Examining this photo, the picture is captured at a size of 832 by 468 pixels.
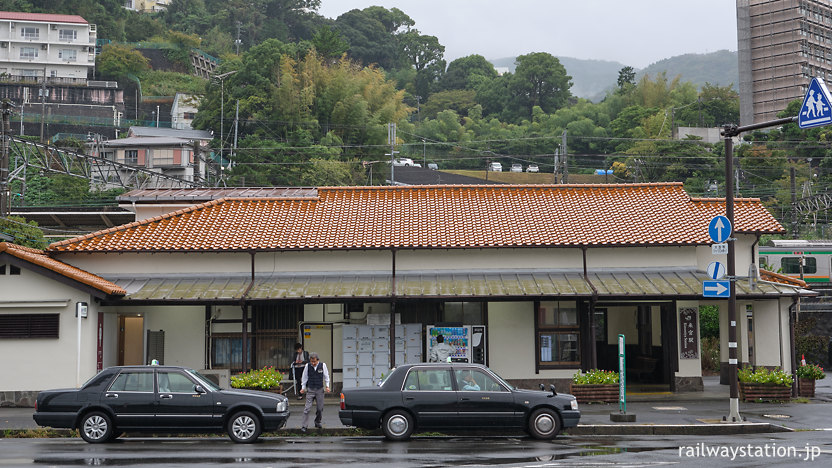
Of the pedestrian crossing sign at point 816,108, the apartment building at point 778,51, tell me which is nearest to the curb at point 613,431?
the pedestrian crossing sign at point 816,108

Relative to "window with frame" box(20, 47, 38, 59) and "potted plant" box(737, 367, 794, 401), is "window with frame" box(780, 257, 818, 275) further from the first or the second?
"window with frame" box(20, 47, 38, 59)

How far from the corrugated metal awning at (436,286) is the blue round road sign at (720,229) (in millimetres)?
4884

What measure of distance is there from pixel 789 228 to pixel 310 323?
52881mm

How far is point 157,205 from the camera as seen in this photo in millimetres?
34219

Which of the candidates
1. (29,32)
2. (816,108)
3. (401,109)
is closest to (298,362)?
(816,108)

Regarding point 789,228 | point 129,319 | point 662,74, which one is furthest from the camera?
point 662,74

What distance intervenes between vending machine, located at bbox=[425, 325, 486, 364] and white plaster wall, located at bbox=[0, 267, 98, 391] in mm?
9425

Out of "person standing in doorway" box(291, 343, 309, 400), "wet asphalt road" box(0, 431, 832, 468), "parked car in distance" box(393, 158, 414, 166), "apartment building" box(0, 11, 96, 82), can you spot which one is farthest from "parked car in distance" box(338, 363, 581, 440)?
"apartment building" box(0, 11, 96, 82)

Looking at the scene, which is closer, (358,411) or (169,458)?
(169,458)

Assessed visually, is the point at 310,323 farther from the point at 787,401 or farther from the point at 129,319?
the point at 787,401

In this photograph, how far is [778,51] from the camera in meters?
94.1

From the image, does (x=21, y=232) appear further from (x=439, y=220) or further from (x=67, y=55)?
(x=67, y=55)

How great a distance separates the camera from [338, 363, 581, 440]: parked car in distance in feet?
55.6

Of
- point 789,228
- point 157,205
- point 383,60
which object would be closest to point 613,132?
point 789,228
